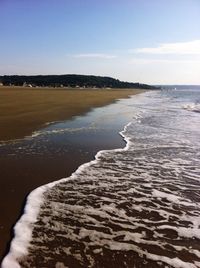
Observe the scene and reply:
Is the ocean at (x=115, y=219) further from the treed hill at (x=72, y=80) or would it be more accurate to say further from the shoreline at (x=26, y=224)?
the treed hill at (x=72, y=80)

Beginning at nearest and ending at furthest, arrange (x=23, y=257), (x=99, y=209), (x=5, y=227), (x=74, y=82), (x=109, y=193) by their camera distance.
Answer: (x=23, y=257) → (x=5, y=227) → (x=99, y=209) → (x=109, y=193) → (x=74, y=82)

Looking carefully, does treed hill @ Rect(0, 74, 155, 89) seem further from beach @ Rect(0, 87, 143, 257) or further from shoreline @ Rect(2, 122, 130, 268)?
shoreline @ Rect(2, 122, 130, 268)

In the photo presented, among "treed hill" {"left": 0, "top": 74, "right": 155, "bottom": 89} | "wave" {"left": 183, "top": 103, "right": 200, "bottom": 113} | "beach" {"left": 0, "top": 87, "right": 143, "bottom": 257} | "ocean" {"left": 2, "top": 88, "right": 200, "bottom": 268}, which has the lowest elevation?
"ocean" {"left": 2, "top": 88, "right": 200, "bottom": 268}

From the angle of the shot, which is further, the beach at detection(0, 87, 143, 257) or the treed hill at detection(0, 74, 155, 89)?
the treed hill at detection(0, 74, 155, 89)

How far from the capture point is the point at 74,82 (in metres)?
142

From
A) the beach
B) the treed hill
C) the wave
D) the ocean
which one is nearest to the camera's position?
the ocean

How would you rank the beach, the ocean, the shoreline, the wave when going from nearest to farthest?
the shoreline, the ocean, the beach, the wave

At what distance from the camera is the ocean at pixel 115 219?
538 cm

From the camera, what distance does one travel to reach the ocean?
17.6 feet

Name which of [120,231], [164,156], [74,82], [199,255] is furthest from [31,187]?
[74,82]

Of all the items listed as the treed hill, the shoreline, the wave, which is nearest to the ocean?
the shoreline

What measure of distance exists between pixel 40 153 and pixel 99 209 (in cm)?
525

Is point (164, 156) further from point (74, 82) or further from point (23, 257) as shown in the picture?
point (74, 82)

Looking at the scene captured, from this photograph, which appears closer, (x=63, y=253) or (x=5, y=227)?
(x=63, y=253)
